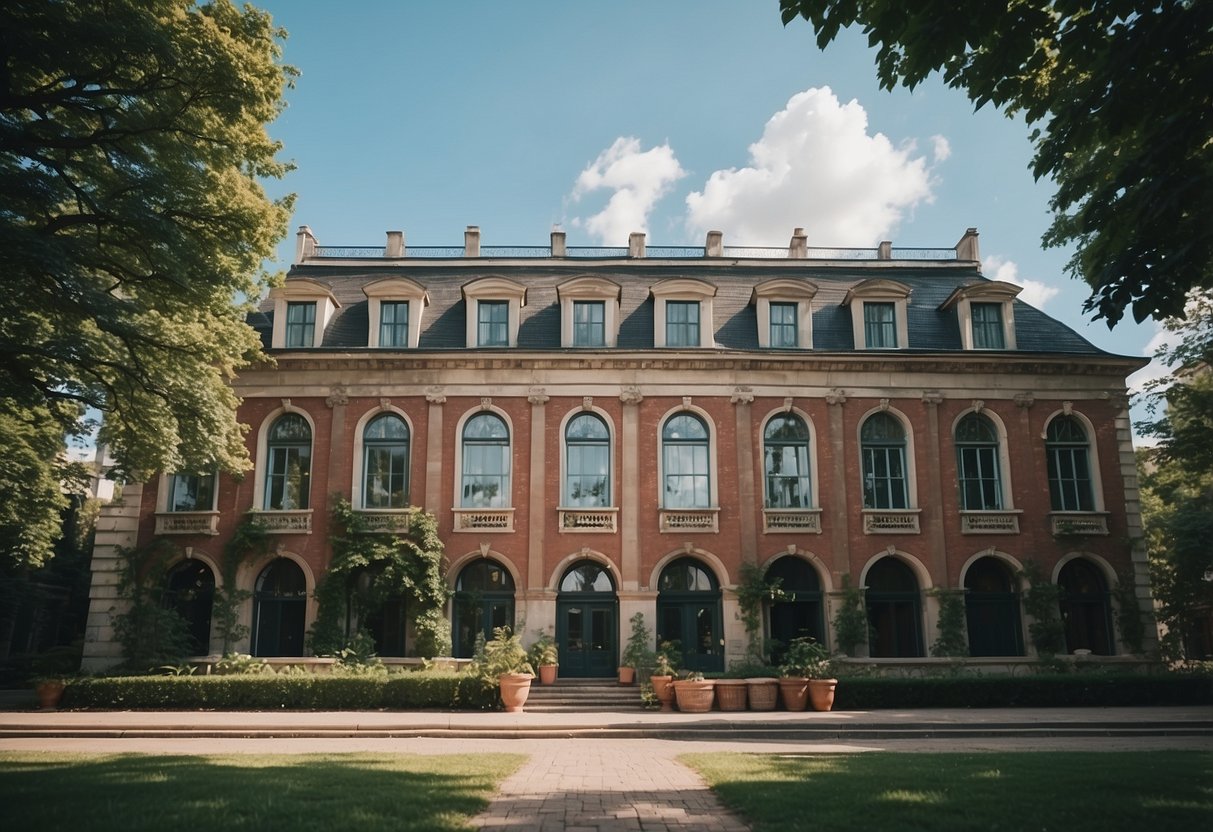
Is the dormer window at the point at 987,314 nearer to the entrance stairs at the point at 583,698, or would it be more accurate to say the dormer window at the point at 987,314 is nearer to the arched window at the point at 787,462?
the arched window at the point at 787,462

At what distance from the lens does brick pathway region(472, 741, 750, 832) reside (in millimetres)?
7699

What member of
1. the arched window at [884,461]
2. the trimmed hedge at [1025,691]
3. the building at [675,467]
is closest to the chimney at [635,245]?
the building at [675,467]

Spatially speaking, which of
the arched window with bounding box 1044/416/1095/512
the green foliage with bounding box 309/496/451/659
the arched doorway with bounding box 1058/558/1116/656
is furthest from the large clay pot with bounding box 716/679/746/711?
the arched window with bounding box 1044/416/1095/512

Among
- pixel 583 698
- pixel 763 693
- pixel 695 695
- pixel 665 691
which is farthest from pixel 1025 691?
pixel 583 698

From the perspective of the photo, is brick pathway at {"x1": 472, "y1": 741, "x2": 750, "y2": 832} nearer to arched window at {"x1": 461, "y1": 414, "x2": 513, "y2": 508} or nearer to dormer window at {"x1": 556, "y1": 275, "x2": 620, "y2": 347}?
arched window at {"x1": 461, "y1": 414, "x2": 513, "y2": 508}

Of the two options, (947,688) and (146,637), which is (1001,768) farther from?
(146,637)

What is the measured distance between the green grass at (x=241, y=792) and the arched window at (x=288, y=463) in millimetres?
14413

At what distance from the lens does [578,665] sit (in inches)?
985

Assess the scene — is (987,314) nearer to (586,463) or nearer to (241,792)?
(586,463)

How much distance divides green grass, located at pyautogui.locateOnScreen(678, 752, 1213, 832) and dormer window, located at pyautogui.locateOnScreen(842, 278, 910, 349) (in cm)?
1722

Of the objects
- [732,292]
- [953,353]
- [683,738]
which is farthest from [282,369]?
[953,353]

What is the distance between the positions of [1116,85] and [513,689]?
17400 mm

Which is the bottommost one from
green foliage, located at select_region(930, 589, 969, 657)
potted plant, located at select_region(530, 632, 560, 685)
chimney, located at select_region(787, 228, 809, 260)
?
potted plant, located at select_region(530, 632, 560, 685)

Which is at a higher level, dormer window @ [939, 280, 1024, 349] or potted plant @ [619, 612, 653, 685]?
dormer window @ [939, 280, 1024, 349]
